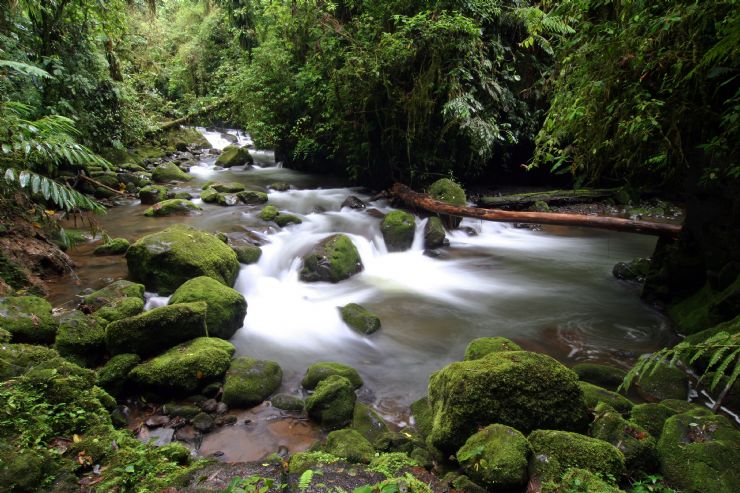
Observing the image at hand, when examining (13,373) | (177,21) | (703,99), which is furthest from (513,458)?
(177,21)

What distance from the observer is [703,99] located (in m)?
4.52

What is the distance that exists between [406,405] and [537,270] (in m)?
5.25

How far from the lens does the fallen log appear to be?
6.35 metres

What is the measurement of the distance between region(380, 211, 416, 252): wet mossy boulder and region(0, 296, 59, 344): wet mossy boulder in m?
6.23

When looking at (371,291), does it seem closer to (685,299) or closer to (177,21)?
(685,299)

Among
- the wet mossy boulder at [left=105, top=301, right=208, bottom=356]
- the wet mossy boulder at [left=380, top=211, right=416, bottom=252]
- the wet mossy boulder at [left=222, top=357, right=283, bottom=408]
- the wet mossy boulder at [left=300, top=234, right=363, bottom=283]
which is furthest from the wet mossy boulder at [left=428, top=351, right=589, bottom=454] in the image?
the wet mossy boulder at [left=380, top=211, right=416, bottom=252]

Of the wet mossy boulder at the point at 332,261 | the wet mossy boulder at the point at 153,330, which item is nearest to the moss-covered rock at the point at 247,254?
the wet mossy boulder at the point at 332,261

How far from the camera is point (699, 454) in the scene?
2.68m

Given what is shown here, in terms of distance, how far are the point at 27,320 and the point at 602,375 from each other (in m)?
5.77

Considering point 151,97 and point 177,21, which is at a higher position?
point 177,21

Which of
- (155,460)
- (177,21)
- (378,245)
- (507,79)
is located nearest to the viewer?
(155,460)

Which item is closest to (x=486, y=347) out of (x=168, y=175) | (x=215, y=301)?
(x=215, y=301)

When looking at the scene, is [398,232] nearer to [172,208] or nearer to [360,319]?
[360,319]

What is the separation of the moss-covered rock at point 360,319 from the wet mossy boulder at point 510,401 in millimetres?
2648
